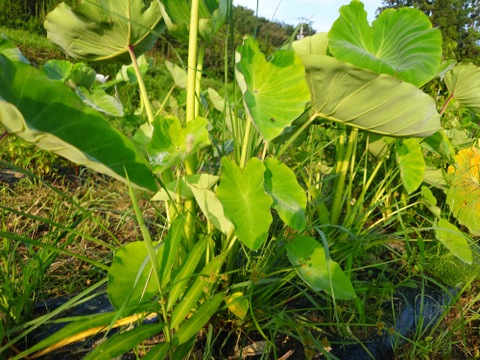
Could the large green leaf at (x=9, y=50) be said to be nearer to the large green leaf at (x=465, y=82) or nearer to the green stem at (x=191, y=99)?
the green stem at (x=191, y=99)

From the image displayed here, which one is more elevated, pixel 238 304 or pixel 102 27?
pixel 102 27

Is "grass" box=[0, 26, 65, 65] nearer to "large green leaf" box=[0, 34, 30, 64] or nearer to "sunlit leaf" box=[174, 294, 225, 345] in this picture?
"large green leaf" box=[0, 34, 30, 64]

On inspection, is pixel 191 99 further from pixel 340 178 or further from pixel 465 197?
pixel 465 197

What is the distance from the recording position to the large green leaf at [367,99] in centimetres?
91

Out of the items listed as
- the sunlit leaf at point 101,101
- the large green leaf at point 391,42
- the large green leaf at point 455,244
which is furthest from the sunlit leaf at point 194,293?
the sunlit leaf at point 101,101

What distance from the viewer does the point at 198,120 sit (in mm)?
837

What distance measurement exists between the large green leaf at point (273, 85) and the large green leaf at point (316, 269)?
0.29 metres

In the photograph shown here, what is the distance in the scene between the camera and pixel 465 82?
1.67m

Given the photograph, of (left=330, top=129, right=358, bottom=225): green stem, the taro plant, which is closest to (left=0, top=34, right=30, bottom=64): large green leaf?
the taro plant

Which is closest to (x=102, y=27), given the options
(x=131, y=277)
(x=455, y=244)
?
(x=131, y=277)

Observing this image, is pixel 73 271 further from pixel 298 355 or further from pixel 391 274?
pixel 391 274

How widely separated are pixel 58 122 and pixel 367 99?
679mm

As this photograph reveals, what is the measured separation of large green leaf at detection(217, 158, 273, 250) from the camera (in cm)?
76

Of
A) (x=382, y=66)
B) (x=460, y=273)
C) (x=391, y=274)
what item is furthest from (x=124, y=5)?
(x=460, y=273)
